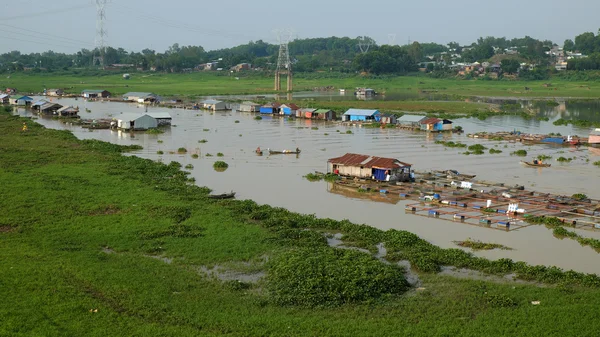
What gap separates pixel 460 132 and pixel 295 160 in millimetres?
17111

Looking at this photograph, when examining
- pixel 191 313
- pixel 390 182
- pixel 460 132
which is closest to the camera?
pixel 191 313

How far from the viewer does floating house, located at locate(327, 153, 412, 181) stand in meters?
24.5

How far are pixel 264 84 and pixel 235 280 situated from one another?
84.9m

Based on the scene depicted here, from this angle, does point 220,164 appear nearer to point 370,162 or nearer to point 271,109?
point 370,162

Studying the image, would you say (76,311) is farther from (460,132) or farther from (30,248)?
(460,132)

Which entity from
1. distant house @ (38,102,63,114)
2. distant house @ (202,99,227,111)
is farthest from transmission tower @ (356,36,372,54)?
distant house @ (38,102,63,114)

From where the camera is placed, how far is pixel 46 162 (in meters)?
26.7

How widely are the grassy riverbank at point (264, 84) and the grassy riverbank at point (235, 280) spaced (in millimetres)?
58178

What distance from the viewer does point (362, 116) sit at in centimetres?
4866

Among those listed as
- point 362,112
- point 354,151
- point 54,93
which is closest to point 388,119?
point 362,112

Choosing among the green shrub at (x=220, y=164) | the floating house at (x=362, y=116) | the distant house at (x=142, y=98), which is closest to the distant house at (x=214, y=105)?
the distant house at (x=142, y=98)

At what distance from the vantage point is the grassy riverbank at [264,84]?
80.8 metres

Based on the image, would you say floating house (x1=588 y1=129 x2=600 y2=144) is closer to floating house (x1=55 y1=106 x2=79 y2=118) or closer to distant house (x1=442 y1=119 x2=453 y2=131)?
distant house (x1=442 y1=119 x2=453 y2=131)

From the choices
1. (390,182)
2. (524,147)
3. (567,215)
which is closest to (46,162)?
(390,182)
